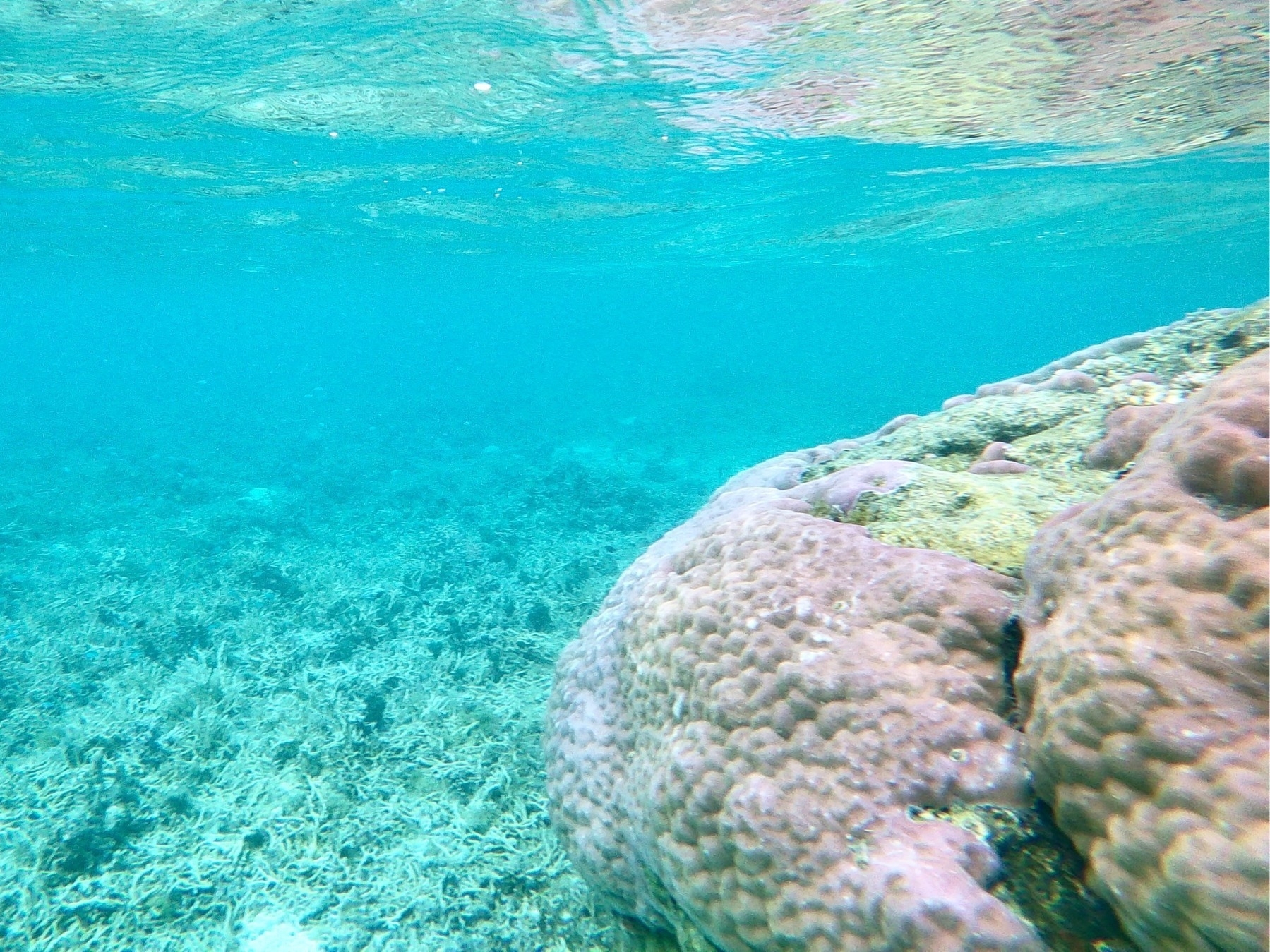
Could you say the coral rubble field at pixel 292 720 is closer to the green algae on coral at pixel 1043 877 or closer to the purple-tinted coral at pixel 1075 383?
the green algae on coral at pixel 1043 877

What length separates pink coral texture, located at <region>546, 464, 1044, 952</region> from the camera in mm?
2480

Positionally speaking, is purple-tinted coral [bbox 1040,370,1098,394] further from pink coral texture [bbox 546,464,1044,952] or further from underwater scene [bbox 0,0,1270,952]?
pink coral texture [bbox 546,464,1044,952]

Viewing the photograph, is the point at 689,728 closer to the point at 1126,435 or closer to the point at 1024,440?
the point at 1126,435

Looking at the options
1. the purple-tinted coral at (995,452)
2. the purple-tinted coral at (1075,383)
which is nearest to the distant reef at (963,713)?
the purple-tinted coral at (995,452)

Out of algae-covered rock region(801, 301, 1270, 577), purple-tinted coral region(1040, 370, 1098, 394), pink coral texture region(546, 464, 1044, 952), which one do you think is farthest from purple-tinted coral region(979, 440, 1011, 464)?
pink coral texture region(546, 464, 1044, 952)

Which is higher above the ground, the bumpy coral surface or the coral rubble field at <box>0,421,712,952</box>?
the bumpy coral surface

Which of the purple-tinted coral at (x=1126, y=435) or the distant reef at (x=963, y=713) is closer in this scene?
the distant reef at (x=963, y=713)

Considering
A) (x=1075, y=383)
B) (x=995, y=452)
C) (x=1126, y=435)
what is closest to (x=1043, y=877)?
(x=1126, y=435)

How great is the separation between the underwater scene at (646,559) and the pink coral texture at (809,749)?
19 mm

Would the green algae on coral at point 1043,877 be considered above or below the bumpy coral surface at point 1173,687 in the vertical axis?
below

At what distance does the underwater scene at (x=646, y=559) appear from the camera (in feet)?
7.70

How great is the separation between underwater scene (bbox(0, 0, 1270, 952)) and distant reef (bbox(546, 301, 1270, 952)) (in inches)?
0.6

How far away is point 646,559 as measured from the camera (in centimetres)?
571

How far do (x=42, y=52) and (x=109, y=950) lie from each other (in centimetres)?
1327
